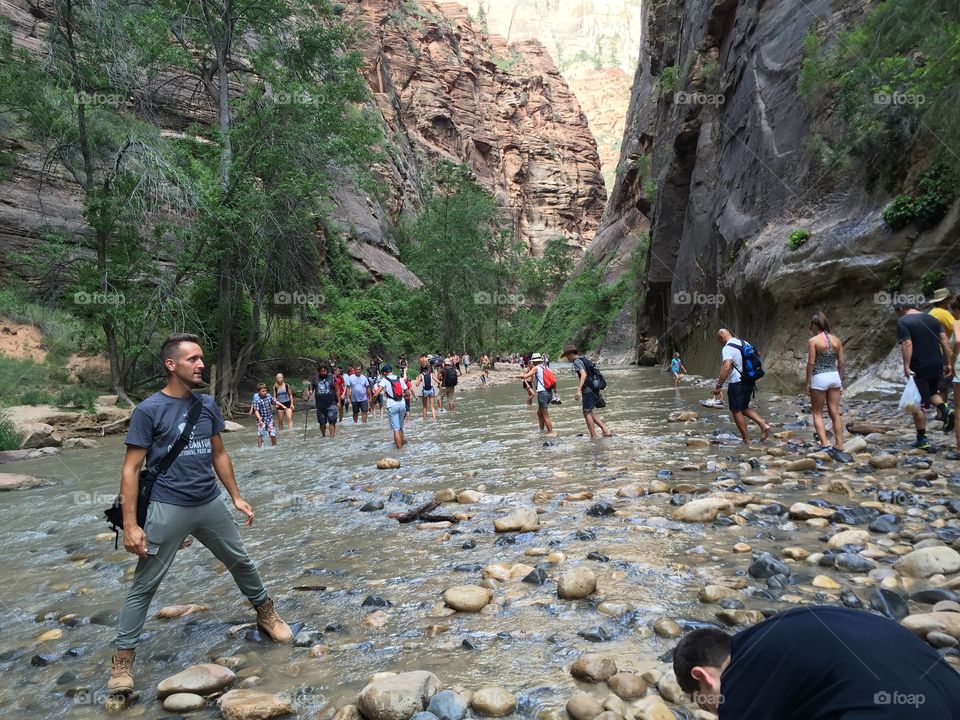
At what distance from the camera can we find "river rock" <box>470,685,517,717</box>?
→ 2.76m

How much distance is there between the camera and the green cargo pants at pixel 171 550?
3.42 metres

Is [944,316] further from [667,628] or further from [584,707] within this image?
[584,707]

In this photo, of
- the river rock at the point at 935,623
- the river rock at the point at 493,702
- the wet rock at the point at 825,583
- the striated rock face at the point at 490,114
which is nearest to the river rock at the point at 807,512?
the wet rock at the point at 825,583

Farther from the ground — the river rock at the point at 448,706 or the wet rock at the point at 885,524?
the wet rock at the point at 885,524

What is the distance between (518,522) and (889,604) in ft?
9.89

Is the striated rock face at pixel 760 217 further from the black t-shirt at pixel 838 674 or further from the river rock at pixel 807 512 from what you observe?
the black t-shirt at pixel 838 674

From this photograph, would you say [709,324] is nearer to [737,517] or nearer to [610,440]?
[610,440]

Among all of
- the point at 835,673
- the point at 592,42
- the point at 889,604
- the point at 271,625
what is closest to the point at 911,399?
the point at 889,604

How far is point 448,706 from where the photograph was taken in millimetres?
2785

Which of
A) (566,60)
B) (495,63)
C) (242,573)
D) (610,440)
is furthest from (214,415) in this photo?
(566,60)

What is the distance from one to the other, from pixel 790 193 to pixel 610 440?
1115 cm

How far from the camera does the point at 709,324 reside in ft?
74.2

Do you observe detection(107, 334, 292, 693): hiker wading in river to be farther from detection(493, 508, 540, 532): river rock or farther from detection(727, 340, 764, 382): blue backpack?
detection(727, 340, 764, 382): blue backpack

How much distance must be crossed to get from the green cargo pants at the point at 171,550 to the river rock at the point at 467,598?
4.10ft
